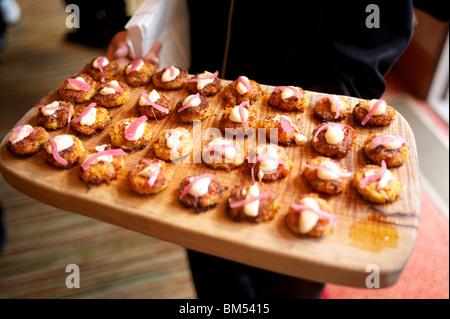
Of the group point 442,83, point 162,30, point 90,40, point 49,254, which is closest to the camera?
point 162,30

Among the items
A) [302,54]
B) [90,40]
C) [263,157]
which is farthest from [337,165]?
[90,40]

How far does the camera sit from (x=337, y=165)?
130cm

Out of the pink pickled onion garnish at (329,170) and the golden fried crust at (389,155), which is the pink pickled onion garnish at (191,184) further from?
the golden fried crust at (389,155)

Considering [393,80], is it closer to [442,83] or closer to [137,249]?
[442,83]

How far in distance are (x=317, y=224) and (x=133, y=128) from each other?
78 centimetres

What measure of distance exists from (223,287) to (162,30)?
51.7 inches

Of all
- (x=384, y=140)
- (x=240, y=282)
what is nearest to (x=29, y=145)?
(x=240, y=282)

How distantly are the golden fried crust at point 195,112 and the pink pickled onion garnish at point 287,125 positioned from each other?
0.32m

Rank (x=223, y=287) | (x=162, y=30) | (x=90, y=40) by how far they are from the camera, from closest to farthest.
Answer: (x=223, y=287) < (x=162, y=30) < (x=90, y=40)

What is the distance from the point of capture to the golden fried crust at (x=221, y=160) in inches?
53.0

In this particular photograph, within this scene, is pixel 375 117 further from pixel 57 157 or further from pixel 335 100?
pixel 57 157

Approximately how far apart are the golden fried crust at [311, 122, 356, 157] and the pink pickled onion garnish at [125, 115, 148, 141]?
68 cm

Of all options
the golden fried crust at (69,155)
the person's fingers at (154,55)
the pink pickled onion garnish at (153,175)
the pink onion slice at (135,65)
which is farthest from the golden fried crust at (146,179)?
the person's fingers at (154,55)

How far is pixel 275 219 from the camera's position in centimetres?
119
